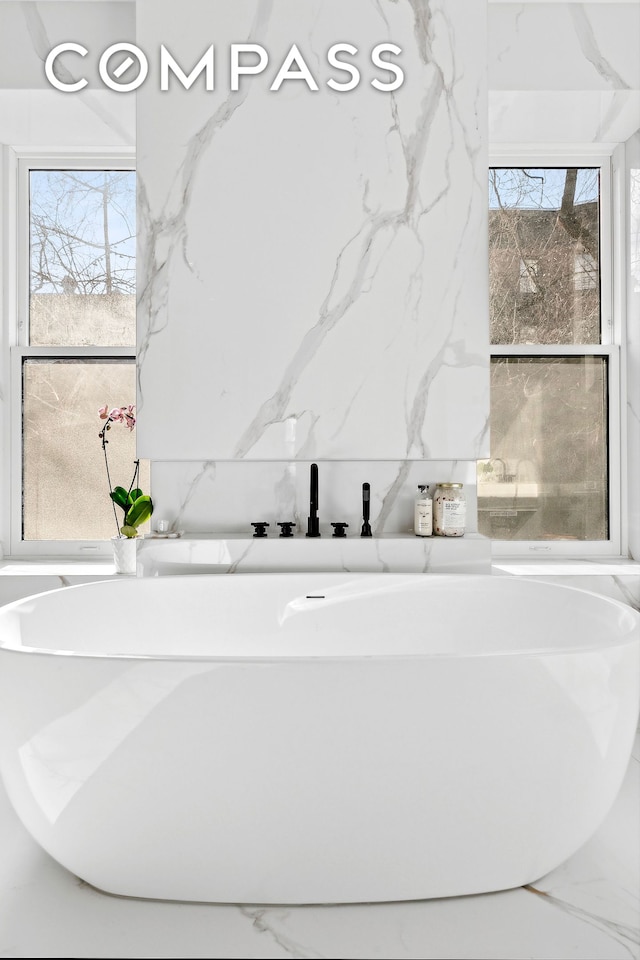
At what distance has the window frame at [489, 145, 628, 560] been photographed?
299 centimetres

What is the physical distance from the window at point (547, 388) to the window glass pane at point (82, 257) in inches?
59.3

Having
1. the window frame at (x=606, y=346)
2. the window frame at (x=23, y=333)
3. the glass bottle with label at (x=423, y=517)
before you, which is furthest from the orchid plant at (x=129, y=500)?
the window frame at (x=606, y=346)

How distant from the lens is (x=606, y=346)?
2998mm

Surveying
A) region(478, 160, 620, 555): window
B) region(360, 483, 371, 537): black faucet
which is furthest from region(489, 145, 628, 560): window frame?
region(360, 483, 371, 537): black faucet

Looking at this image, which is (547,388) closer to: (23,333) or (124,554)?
(124,554)

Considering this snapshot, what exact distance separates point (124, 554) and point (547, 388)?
1789 millimetres

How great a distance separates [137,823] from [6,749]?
30cm

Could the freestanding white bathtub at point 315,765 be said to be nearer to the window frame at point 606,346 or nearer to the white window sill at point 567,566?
the white window sill at point 567,566

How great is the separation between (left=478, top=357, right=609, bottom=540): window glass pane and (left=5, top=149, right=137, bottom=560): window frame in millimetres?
1527

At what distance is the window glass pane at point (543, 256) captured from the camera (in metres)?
3.02

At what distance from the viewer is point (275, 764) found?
53.1 inches

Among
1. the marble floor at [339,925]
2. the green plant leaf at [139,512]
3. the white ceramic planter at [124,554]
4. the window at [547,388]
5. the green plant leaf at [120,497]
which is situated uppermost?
the window at [547,388]

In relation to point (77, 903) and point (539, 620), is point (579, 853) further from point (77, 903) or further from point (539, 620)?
point (77, 903)

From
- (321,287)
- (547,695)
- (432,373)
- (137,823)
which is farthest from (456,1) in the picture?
(137,823)
